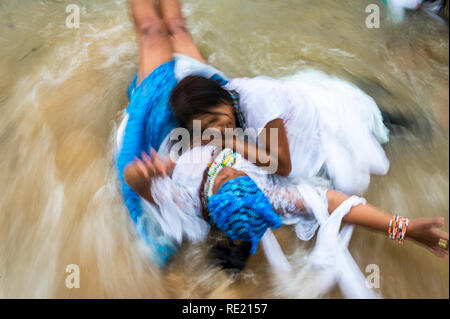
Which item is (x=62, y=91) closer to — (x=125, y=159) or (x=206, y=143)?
(x=125, y=159)

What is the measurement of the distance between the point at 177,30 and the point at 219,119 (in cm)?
71

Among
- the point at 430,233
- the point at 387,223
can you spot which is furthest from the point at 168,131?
the point at 430,233

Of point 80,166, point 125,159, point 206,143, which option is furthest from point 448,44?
point 80,166

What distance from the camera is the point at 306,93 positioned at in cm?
145

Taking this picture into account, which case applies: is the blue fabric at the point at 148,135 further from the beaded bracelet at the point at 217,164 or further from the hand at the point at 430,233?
the hand at the point at 430,233

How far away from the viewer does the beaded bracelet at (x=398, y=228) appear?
45.4 inches

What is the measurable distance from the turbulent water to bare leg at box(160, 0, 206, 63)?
8.9 inches

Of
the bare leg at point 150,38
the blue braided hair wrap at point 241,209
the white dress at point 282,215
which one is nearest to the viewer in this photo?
the blue braided hair wrap at point 241,209

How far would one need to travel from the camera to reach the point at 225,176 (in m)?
1.14

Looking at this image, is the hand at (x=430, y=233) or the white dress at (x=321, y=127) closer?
the hand at (x=430, y=233)

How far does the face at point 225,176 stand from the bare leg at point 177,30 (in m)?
0.63

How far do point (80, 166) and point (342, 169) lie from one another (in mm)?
1110

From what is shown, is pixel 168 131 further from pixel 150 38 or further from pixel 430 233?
pixel 430 233

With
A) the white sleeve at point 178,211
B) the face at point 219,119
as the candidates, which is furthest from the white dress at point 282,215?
the face at point 219,119
